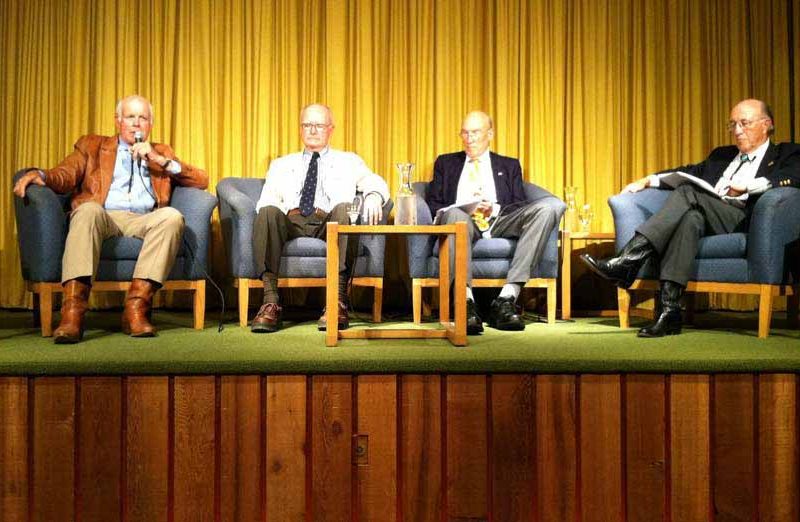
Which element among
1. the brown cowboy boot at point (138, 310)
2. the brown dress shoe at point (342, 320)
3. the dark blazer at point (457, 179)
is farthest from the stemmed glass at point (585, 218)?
the brown cowboy boot at point (138, 310)

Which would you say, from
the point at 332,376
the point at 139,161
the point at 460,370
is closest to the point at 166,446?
the point at 332,376

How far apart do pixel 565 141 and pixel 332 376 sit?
2929mm

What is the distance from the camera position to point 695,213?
313 centimetres

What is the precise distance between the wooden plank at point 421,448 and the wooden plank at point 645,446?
0.59 meters

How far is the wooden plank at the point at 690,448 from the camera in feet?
7.05

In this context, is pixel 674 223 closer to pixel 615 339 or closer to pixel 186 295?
pixel 615 339

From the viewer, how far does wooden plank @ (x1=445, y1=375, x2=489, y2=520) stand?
212cm

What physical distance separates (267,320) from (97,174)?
3.72 feet

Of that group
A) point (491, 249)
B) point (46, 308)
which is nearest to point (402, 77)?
point (491, 249)

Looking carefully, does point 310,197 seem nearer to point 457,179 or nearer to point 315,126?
point 315,126

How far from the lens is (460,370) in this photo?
2.17 m

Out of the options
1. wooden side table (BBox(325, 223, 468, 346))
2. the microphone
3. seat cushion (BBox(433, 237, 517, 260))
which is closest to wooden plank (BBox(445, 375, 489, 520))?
wooden side table (BBox(325, 223, 468, 346))

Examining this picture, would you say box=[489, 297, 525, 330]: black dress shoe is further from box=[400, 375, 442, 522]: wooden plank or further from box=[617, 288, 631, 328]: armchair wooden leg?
box=[400, 375, 442, 522]: wooden plank

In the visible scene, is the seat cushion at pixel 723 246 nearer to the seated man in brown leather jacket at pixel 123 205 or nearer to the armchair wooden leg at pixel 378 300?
the armchair wooden leg at pixel 378 300
